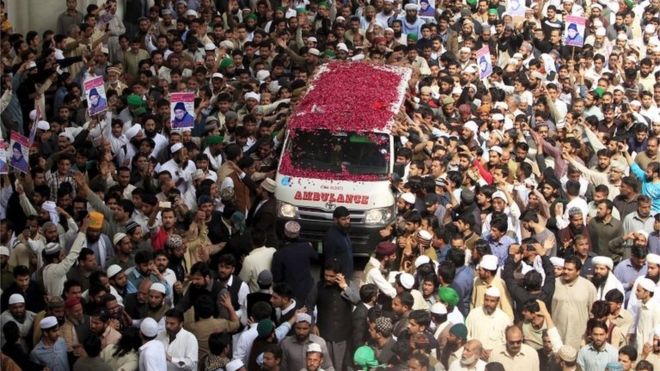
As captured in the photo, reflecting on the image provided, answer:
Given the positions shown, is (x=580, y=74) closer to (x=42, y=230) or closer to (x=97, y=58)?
(x=97, y=58)

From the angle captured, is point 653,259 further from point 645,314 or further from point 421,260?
point 421,260

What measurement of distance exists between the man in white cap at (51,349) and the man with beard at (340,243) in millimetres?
3497

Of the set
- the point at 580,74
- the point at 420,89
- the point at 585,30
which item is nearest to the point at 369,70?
the point at 420,89

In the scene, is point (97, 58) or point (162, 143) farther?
point (97, 58)

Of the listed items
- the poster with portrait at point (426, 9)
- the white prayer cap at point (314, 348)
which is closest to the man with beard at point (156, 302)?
the white prayer cap at point (314, 348)

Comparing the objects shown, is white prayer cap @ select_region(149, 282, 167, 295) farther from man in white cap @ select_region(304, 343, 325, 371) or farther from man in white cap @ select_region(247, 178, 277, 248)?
man in white cap @ select_region(247, 178, 277, 248)

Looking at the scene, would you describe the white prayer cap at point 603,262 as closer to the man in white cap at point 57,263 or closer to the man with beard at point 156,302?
the man with beard at point 156,302

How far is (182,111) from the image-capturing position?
69.7ft

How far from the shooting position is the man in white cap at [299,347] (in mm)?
14891

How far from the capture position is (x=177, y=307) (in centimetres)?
1557

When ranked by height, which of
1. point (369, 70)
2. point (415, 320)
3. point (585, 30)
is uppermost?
point (415, 320)

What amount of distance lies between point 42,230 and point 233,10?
438 inches

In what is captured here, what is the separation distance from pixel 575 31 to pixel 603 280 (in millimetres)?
10773

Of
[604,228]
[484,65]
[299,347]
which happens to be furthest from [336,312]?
[484,65]
